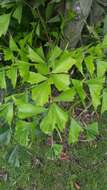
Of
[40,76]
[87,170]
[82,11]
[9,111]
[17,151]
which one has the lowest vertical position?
[87,170]

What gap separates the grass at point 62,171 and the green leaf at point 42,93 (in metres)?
0.72

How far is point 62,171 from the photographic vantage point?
174 centimetres

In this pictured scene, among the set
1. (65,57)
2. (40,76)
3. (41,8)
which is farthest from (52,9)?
(40,76)

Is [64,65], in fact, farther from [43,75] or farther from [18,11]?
[18,11]

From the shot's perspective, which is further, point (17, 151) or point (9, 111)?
point (17, 151)

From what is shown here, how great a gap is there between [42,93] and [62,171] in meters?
0.81

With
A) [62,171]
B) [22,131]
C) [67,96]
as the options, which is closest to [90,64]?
[67,96]

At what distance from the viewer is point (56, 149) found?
1.34 meters

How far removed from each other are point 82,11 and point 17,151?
1.96 feet

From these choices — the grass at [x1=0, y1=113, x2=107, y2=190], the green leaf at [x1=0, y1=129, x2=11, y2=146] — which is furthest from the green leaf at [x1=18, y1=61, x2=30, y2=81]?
the grass at [x1=0, y1=113, x2=107, y2=190]

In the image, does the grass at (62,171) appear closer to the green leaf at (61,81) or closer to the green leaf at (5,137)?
the green leaf at (5,137)

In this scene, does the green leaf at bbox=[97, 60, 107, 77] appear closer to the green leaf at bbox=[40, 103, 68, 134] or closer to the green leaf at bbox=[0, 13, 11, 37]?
the green leaf at bbox=[40, 103, 68, 134]

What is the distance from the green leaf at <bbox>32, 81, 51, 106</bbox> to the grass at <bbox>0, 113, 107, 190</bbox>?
72cm

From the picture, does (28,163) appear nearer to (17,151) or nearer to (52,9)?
(17,151)
